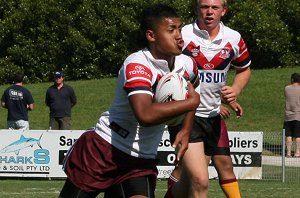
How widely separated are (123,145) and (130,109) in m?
0.29

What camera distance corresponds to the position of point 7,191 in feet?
46.4

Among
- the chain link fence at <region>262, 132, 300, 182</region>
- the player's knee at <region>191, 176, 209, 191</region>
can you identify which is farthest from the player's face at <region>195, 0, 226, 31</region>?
the chain link fence at <region>262, 132, 300, 182</region>

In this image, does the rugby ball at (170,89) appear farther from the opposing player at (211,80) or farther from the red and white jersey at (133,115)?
the opposing player at (211,80)

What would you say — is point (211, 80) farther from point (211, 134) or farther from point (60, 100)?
point (60, 100)

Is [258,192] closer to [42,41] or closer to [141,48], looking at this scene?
[141,48]

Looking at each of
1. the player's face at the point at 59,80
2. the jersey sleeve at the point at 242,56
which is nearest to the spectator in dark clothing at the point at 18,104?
the player's face at the point at 59,80

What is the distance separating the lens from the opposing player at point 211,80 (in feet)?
30.0

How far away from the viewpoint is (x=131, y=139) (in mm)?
7020

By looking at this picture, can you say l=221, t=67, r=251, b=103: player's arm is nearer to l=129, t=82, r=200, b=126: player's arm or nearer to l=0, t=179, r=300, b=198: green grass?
l=129, t=82, r=200, b=126: player's arm

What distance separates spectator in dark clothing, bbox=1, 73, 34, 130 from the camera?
19344mm

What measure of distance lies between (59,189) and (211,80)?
5.90 meters

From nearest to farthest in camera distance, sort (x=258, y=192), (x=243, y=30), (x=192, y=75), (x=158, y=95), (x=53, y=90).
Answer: (x=158, y=95), (x=192, y=75), (x=258, y=192), (x=53, y=90), (x=243, y=30)

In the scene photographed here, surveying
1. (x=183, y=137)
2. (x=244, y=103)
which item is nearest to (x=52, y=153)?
(x=183, y=137)

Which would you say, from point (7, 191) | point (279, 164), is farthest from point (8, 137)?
point (279, 164)
